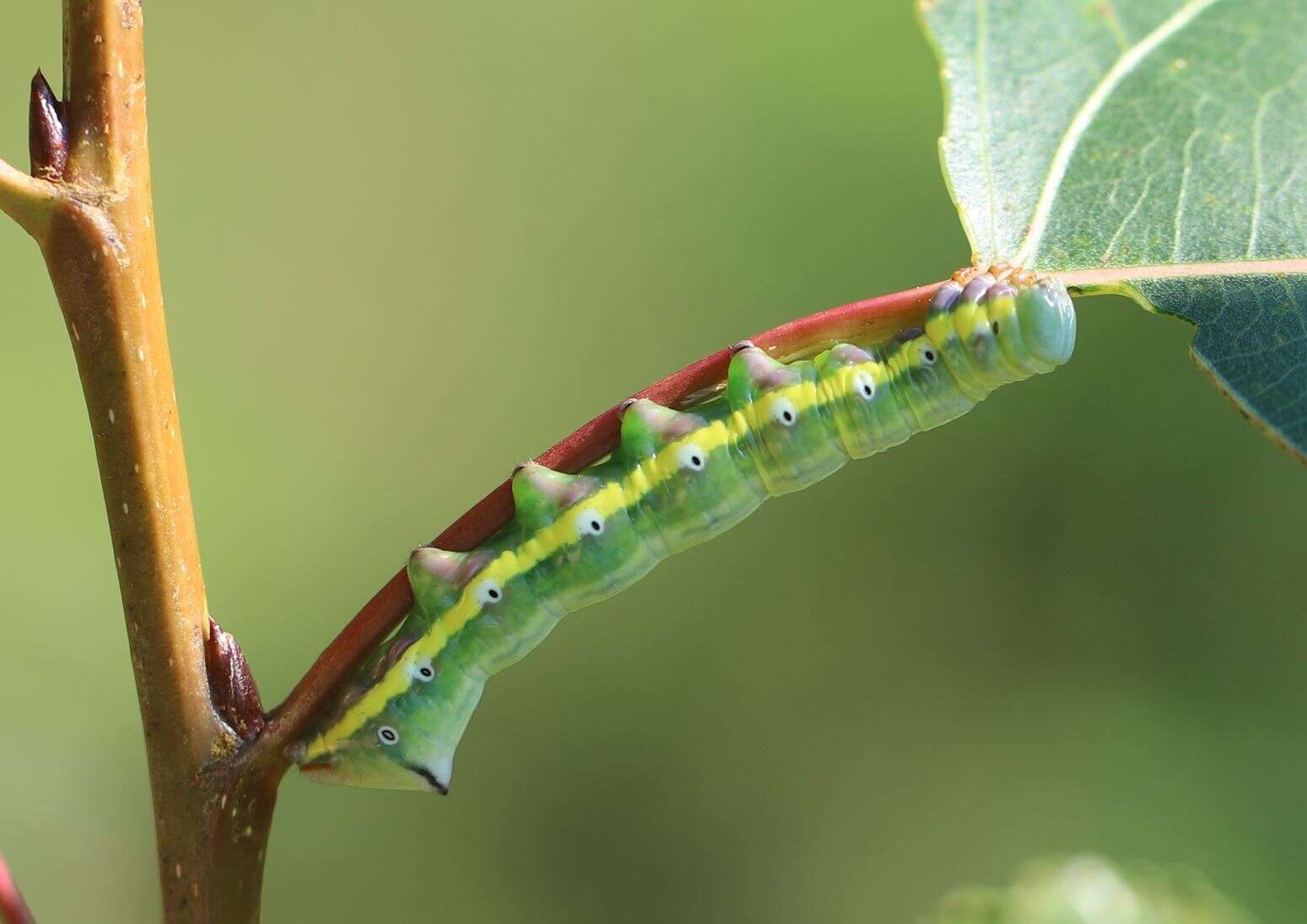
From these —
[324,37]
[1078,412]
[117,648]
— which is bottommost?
[1078,412]

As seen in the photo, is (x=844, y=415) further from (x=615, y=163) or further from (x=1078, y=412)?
(x=615, y=163)

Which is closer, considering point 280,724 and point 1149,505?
point 280,724

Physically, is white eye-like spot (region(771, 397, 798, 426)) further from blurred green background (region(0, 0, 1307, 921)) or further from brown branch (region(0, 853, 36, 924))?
blurred green background (region(0, 0, 1307, 921))

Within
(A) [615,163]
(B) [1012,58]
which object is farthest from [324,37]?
(B) [1012,58]

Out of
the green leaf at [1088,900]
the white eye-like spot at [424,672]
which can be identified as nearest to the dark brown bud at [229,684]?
the white eye-like spot at [424,672]

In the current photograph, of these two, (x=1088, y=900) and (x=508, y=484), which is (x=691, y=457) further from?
(x=1088, y=900)

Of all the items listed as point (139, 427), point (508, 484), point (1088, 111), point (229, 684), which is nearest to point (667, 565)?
point (1088, 111)

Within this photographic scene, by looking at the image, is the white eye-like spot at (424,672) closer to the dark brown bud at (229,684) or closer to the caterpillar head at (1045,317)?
the dark brown bud at (229,684)
